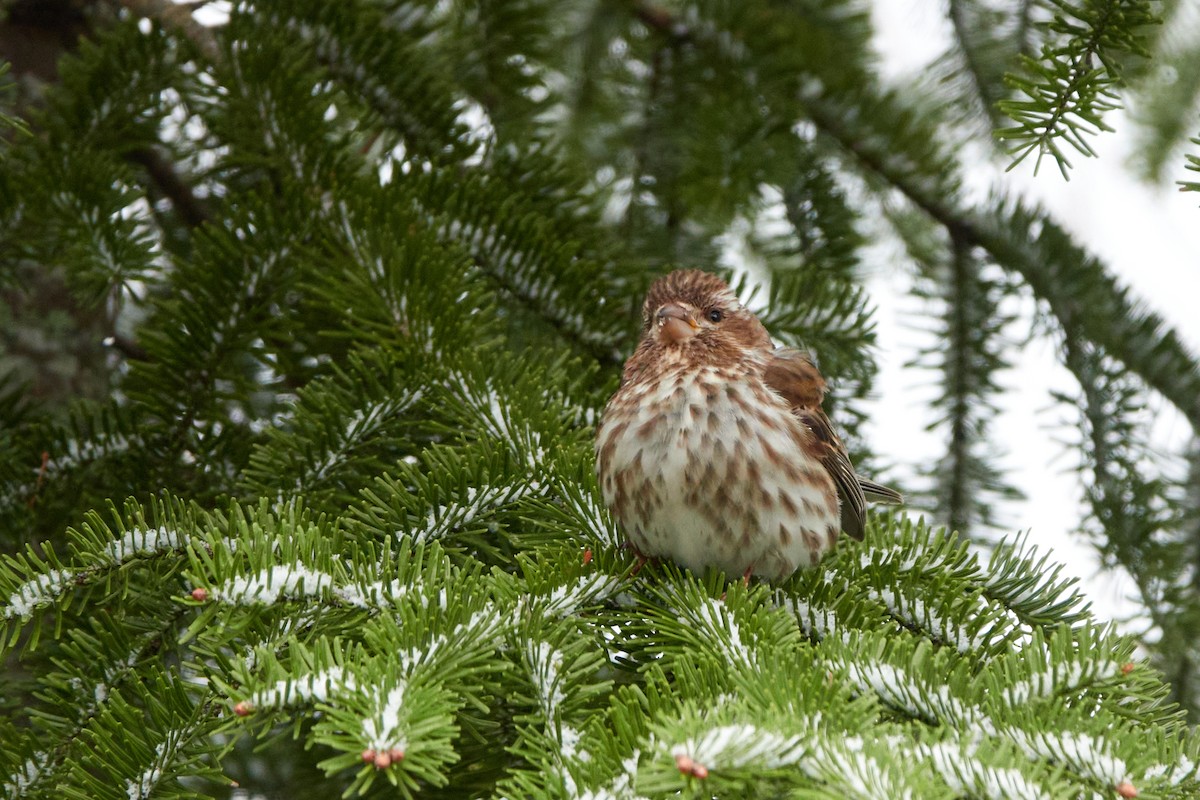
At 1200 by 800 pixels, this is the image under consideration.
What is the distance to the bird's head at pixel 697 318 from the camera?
2.77m

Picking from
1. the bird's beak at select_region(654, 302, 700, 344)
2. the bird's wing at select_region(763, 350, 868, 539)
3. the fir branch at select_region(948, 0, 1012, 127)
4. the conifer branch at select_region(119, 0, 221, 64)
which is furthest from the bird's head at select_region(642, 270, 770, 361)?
the conifer branch at select_region(119, 0, 221, 64)

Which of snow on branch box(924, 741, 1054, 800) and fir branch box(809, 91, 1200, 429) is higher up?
fir branch box(809, 91, 1200, 429)

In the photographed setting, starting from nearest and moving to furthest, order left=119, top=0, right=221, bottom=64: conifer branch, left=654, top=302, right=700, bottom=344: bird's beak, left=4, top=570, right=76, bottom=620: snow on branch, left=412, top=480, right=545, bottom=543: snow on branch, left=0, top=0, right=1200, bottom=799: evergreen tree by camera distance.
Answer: left=0, top=0, right=1200, bottom=799: evergreen tree → left=4, top=570, right=76, bottom=620: snow on branch → left=412, top=480, right=545, bottom=543: snow on branch → left=654, top=302, right=700, bottom=344: bird's beak → left=119, top=0, right=221, bottom=64: conifer branch

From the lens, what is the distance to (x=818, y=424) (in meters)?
2.79

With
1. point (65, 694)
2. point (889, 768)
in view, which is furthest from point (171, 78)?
point (889, 768)

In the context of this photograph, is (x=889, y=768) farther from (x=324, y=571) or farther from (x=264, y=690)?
(x=324, y=571)

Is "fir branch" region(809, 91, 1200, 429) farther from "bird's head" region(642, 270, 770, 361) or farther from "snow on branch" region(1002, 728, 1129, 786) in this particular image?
"snow on branch" region(1002, 728, 1129, 786)

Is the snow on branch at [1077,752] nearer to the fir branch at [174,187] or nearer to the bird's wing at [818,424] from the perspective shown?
the bird's wing at [818,424]

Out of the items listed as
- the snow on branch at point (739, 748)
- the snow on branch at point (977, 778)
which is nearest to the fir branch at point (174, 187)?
the snow on branch at point (739, 748)

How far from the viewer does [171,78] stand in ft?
9.89

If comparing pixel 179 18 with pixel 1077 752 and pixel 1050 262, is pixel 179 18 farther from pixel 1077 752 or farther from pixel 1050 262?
pixel 1077 752

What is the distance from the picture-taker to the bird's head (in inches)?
109

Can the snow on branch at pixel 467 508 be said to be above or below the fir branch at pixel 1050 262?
below

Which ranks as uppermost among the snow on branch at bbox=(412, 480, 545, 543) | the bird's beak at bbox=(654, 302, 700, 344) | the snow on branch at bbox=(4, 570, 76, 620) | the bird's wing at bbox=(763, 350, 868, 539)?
the bird's beak at bbox=(654, 302, 700, 344)
